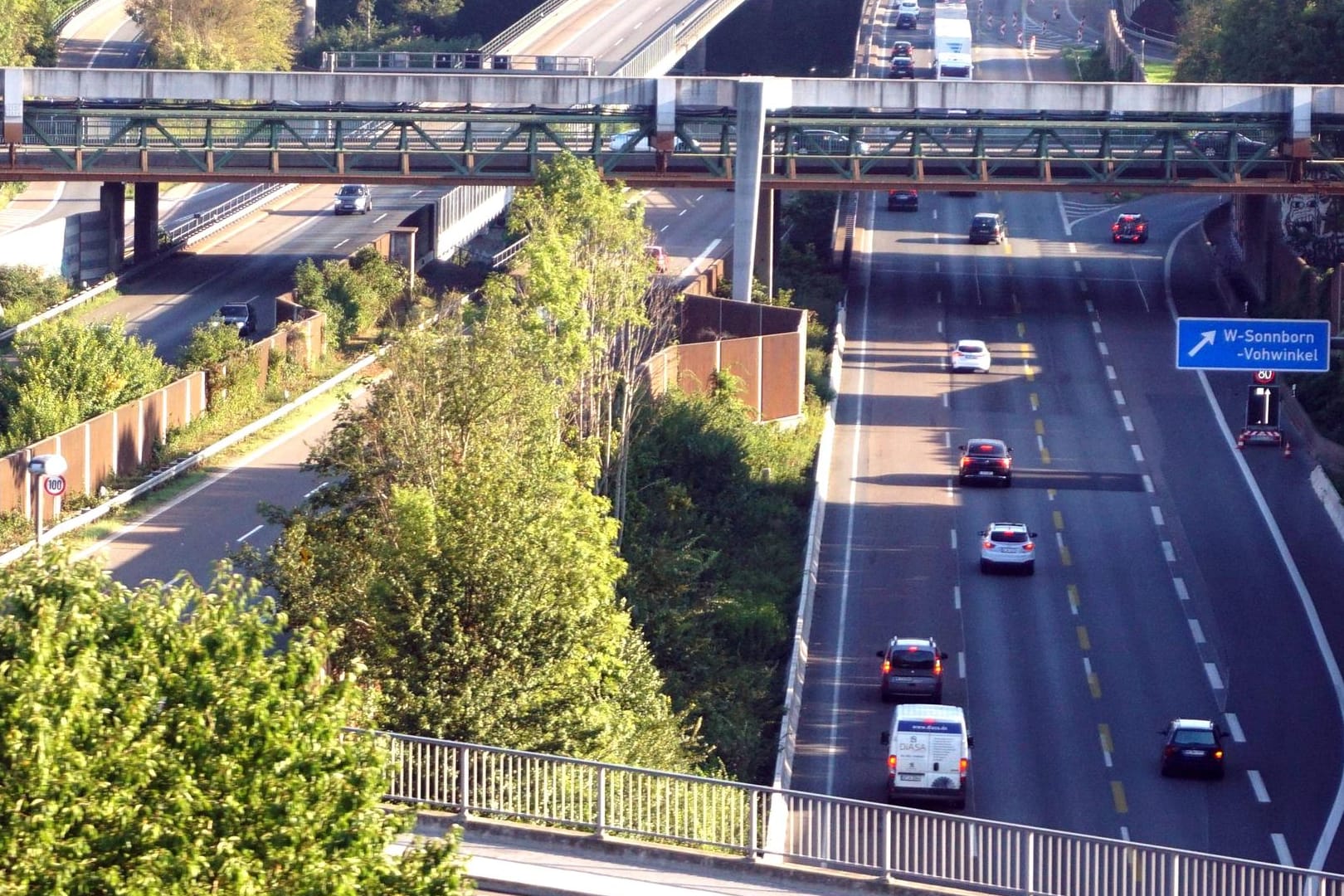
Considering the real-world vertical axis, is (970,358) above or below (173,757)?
below

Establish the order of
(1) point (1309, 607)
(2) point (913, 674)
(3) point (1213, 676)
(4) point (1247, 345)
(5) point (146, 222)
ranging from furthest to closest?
1. (5) point (146, 222)
2. (1) point (1309, 607)
3. (4) point (1247, 345)
4. (3) point (1213, 676)
5. (2) point (913, 674)

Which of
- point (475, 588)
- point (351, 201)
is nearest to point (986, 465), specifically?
point (475, 588)

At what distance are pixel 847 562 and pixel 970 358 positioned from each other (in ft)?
57.1

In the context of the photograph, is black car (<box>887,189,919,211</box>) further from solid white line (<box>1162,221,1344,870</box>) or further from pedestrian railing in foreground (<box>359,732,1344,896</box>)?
pedestrian railing in foreground (<box>359,732,1344,896</box>)

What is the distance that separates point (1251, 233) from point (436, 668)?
2096 inches

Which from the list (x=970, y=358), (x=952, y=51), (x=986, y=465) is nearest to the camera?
(x=986, y=465)

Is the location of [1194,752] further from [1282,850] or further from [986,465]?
[986,465]

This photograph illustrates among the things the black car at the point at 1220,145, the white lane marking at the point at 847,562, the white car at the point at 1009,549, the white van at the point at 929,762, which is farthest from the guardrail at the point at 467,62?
the white van at the point at 929,762

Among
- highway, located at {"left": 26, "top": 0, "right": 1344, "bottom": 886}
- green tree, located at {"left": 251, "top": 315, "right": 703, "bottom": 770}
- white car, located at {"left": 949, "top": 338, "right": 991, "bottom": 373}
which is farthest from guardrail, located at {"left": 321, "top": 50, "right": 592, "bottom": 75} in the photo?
green tree, located at {"left": 251, "top": 315, "right": 703, "bottom": 770}

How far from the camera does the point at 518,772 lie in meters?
18.5

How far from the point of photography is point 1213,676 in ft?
122

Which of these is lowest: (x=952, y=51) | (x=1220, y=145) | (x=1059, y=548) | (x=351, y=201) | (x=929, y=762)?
(x=929, y=762)

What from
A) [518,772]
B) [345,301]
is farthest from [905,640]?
[345,301]

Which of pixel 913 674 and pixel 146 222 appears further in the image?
pixel 146 222
